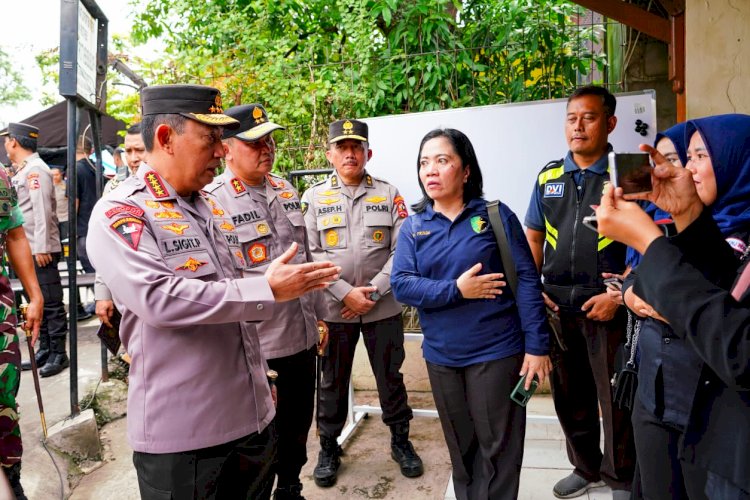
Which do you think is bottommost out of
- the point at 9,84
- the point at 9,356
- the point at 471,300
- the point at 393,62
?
the point at 9,356

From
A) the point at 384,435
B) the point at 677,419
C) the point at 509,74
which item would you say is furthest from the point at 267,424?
the point at 509,74

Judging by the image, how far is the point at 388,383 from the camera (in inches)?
140

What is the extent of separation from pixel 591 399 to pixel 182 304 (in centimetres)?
229

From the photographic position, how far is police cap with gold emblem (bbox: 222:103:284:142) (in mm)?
2668

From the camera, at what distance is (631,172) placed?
1.35 meters

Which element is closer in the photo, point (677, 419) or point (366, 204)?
point (677, 419)

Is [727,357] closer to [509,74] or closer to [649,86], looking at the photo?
[509,74]

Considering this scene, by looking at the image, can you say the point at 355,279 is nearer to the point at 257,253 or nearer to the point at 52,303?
the point at 257,253

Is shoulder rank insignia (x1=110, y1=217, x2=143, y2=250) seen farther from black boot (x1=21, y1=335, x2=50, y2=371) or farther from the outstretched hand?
black boot (x1=21, y1=335, x2=50, y2=371)

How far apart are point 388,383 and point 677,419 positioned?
208 cm

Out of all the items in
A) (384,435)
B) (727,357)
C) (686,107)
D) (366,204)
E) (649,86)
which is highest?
(649,86)

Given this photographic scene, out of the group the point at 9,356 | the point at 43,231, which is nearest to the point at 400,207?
the point at 9,356

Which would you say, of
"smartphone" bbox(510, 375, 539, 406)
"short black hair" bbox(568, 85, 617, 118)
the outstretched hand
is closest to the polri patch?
the outstretched hand

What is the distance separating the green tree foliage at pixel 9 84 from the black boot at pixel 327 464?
3362 centimetres
